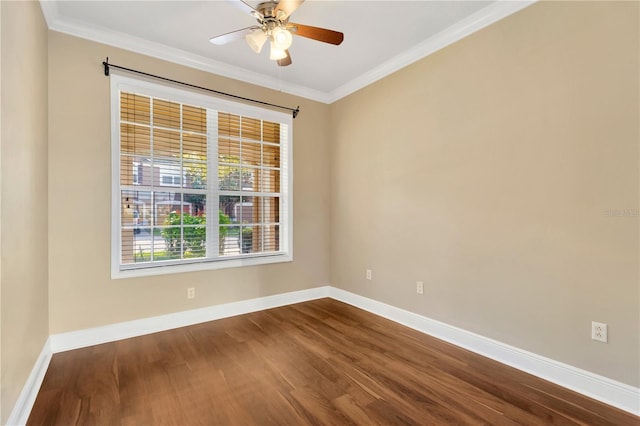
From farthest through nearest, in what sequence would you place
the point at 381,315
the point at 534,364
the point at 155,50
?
the point at 381,315, the point at 155,50, the point at 534,364

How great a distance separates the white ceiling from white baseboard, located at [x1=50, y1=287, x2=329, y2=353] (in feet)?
8.20

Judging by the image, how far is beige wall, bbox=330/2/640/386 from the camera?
1802mm

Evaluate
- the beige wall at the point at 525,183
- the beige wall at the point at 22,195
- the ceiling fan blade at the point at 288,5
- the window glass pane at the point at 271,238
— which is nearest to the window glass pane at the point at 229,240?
the window glass pane at the point at 271,238

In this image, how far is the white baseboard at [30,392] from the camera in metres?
1.56

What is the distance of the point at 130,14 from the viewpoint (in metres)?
2.43

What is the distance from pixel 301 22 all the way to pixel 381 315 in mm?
3090

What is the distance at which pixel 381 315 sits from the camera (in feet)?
11.0

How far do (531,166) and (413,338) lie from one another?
1787 mm

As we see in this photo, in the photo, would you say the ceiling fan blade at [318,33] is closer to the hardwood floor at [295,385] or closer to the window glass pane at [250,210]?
the window glass pane at [250,210]

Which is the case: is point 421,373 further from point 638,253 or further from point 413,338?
point 638,253

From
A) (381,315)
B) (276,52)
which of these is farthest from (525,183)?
(276,52)

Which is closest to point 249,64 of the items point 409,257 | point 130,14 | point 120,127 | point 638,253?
point 130,14

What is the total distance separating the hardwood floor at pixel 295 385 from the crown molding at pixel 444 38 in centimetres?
276

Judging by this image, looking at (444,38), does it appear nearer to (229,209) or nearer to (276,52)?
(276,52)
